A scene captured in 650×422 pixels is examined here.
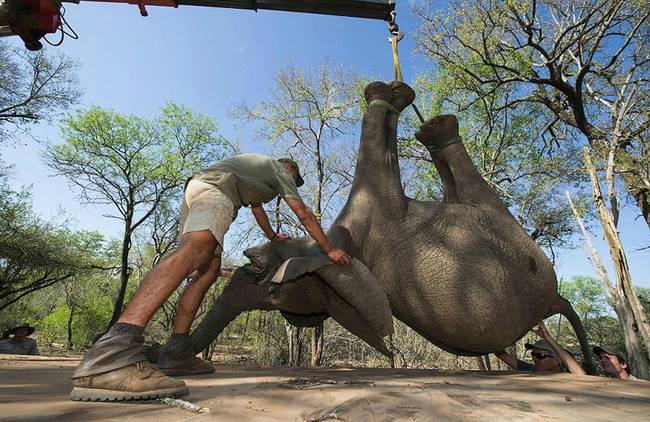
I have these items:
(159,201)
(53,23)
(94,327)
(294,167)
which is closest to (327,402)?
(294,167)

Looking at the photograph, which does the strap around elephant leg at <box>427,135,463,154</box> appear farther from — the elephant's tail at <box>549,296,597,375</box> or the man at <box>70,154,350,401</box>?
the elephant's tail at <box>549,296,597,375</box>

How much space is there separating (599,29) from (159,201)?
2037 centimetres

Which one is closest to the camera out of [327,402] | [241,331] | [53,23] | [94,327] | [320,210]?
[327,402]

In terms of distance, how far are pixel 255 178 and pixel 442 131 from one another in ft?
7.60

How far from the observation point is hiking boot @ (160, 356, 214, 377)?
9.46ft

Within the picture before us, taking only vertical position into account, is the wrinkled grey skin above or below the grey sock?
above

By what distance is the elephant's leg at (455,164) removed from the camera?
13.2ft

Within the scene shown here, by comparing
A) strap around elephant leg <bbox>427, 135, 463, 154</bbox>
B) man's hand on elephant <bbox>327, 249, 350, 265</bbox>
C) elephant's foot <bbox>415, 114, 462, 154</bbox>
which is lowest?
man's hand on elephant <bbox>327, 249, 350, 265</bbox>

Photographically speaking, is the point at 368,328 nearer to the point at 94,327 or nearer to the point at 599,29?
the point at 599,29

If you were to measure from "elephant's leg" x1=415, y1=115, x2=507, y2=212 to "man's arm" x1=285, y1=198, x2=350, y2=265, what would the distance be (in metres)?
1.65

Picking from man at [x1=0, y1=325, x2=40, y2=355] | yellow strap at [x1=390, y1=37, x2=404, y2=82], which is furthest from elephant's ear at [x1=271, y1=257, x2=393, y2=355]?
man at [x1=0, y1=325, x2=40, y2=355]

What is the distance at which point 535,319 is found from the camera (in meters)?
3.72

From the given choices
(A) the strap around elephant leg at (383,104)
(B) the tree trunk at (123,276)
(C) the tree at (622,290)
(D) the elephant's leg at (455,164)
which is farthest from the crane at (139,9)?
(B) the tree trunk at (123,276)

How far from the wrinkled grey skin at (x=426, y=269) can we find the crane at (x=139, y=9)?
2025 millimetres
